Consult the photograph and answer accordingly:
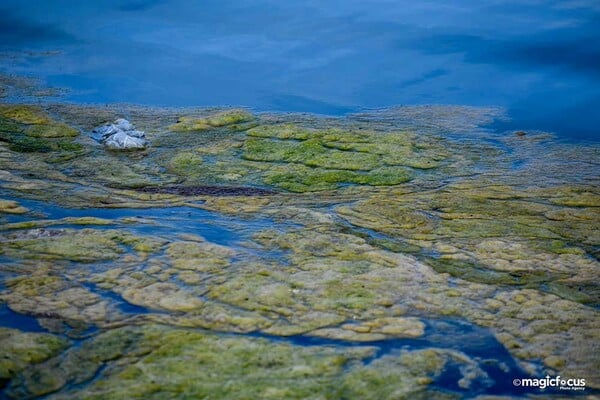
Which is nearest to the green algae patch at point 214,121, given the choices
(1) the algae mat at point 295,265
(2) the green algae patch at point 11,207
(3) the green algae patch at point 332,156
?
(1) the algae mat at point 295,265

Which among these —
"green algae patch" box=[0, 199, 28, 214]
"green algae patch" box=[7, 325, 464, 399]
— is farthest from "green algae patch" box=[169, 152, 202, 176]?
"green algae patch" box=[7, 325, 464, 399]

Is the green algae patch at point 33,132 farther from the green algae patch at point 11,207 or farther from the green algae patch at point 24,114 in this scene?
the green algae patch at point 11,207

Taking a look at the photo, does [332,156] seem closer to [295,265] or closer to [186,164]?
[186,164]

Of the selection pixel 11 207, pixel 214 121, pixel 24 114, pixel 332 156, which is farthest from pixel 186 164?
pixel 24 114

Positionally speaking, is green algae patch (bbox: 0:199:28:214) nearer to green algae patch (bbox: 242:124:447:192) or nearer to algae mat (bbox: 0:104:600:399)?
algae mat (bbox: 0:104:600:399)

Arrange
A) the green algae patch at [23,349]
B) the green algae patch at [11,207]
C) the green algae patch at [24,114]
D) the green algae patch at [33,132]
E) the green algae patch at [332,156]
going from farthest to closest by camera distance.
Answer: the green algae patch at [24,114] → the green algae patch at [33,132] → the green algae patch at [332,156] → the green algae patch at [11,207] → the green algae patch at [23,349]

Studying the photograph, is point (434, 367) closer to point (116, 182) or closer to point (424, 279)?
point (424, 279)

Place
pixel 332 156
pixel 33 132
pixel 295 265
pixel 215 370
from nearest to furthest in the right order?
pixel 215 370 → pixel 295 265 → pixel 332 156 → pixel 33 132
